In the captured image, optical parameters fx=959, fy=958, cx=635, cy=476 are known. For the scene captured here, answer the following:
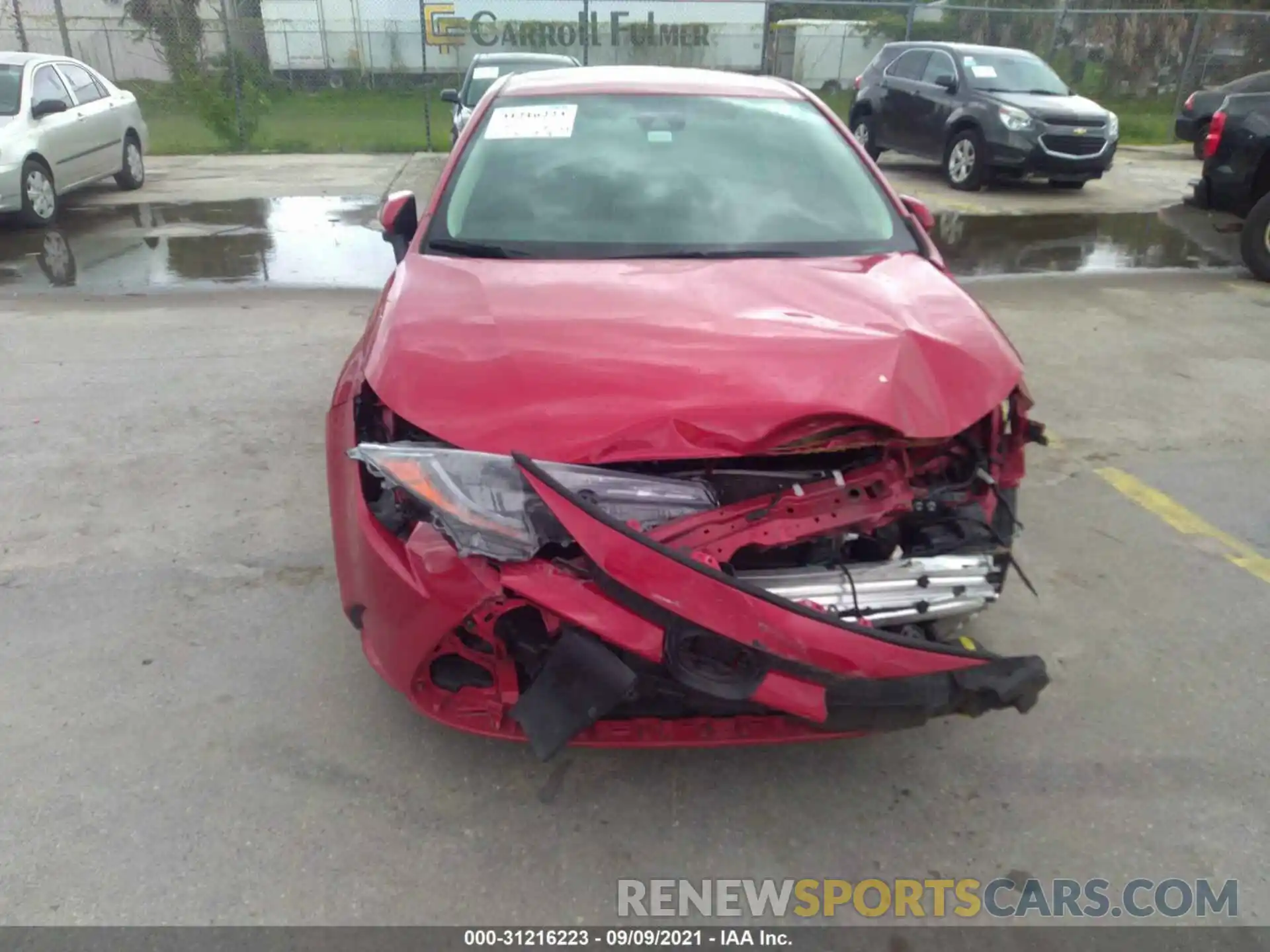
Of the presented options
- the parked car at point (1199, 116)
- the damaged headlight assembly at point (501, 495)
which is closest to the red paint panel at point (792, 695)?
the damaged headlight assembly at point (501, 495)

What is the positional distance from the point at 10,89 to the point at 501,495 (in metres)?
10.0

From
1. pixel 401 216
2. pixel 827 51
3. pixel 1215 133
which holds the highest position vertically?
pixel 401 216

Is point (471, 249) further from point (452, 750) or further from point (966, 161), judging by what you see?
point (966, 161)

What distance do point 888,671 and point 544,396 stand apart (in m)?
1.04

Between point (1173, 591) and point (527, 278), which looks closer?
point (527, 278)

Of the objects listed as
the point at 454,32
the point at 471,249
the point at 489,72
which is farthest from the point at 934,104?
the point at 454,32

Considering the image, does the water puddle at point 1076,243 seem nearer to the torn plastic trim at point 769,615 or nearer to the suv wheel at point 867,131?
the suv wheel at point 867,131

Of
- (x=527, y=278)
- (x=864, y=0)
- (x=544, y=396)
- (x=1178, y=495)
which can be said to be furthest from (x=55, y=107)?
(x=864, y=0)

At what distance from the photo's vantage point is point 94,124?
10430 millimetres

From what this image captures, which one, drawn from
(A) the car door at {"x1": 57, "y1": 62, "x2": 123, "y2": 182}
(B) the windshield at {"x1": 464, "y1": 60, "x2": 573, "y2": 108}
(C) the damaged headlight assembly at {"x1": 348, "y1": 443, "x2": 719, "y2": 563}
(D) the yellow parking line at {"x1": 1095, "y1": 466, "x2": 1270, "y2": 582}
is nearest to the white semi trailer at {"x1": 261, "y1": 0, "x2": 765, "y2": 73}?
(B) the windshield at {"x1": 464, "y1": 60, "x2": 573, "y2": 108}

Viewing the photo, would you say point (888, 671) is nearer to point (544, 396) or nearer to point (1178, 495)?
point (544, 396)

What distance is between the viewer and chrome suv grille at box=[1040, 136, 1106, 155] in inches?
432

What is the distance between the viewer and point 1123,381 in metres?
5.54

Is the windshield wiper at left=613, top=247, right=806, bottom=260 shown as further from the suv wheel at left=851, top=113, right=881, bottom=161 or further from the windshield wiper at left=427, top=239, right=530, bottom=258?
the suv wheel at left=851, top=113, right=881, bottom=161
